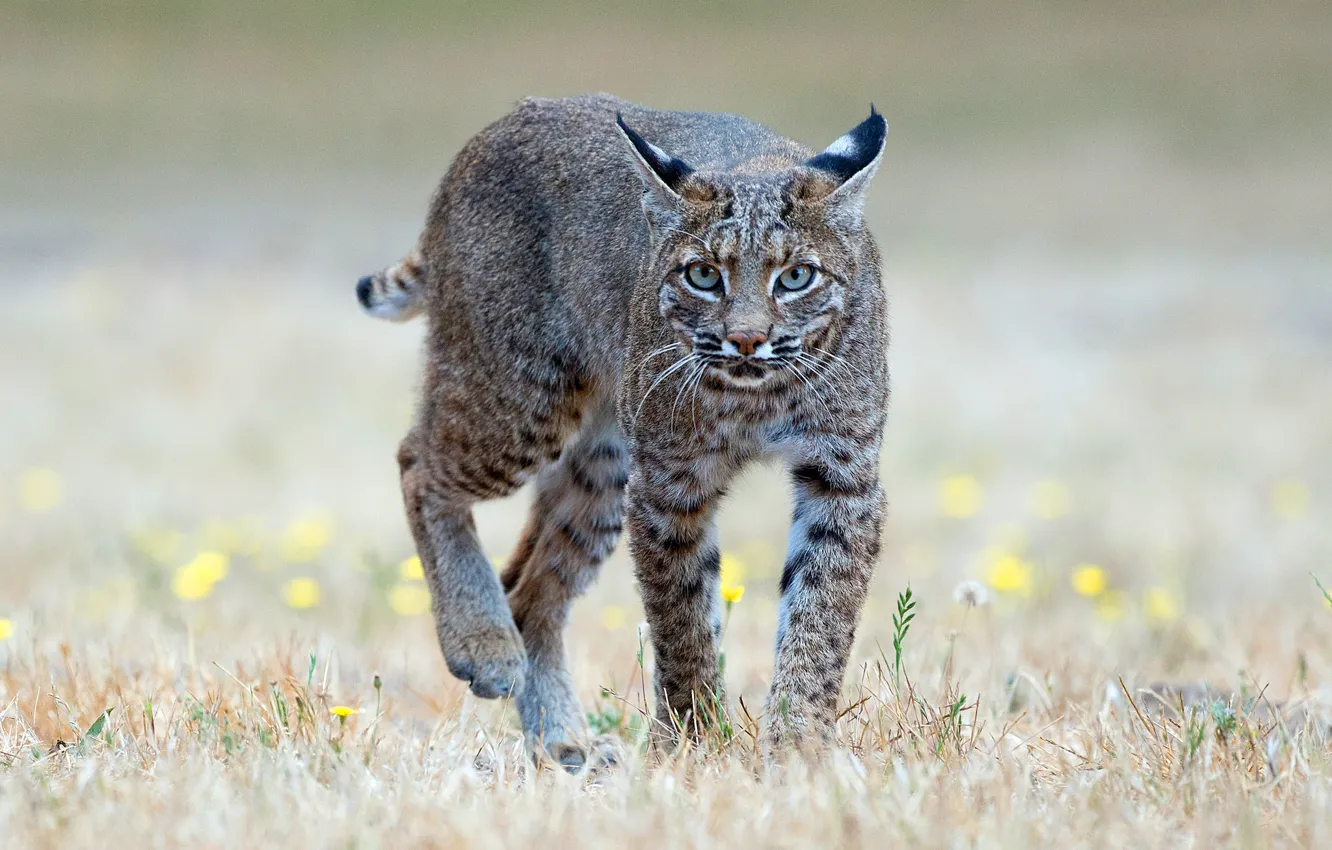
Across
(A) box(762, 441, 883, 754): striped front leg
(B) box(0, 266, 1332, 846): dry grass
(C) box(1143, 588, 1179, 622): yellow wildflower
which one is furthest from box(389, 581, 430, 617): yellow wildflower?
(C) box(1143, 588, 1179, 622): yellow wildflower

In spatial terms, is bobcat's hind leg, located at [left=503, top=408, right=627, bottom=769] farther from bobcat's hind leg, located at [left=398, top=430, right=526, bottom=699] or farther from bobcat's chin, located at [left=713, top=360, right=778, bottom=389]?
bobcat's chin, located at [left=713, top=360, right=778, bottom=389]

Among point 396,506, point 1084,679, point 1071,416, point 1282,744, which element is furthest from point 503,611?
point 1071,416

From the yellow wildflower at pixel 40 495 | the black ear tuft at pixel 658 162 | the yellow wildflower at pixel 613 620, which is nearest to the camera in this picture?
the black ear tuft at pixel 658 162

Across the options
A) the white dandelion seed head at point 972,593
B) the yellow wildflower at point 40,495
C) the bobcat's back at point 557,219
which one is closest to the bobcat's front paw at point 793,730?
the white dandelion seed head at point 972,593

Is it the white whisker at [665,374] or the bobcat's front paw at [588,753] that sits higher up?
the white whisker at [665,374]

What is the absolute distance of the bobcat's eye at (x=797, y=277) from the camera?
4.04 meters

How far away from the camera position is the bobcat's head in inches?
155

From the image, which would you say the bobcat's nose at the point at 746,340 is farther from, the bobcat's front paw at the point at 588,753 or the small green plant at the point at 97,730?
the small green plant at the point at 97,730

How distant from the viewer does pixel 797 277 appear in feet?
13.3

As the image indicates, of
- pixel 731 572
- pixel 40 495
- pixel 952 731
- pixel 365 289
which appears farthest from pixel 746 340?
pixel 40 495

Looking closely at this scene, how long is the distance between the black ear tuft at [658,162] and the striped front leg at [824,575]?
2.67 feet

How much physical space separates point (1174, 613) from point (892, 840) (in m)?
4.01

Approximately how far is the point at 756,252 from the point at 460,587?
5.74ft

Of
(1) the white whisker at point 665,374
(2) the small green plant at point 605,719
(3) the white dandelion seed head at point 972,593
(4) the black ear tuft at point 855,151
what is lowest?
(2) the small green plant at point 605,719
